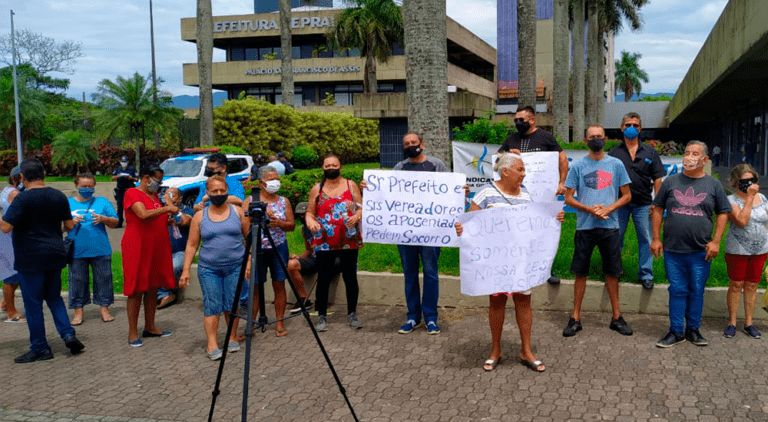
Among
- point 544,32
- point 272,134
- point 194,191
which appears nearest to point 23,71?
point 272,134

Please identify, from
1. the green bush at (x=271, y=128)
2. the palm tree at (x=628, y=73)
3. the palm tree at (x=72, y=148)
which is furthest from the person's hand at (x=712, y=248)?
the palm tree at (x=628, y=73)

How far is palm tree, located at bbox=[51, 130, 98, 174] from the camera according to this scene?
105ft

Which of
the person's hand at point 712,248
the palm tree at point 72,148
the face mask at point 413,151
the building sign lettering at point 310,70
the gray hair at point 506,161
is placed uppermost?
the building sign lettering at point 310,70

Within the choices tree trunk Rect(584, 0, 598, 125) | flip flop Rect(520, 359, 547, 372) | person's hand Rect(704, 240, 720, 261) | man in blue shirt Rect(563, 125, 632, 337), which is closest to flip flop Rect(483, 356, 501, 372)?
flip flop Rect(520, 359, 547, 372)

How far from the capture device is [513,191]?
19.0ft

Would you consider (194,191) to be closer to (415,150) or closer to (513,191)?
(415,150)

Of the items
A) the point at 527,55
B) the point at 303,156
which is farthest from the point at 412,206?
the point at 303,156

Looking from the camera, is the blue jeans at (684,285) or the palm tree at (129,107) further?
the palm tree at (129,107)

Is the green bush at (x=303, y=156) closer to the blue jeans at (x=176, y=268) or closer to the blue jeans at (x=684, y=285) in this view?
the blue jeans at (x=176, y=268)

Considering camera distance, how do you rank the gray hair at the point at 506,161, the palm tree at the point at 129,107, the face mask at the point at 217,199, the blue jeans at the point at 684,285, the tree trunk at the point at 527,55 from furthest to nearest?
1. the palm tree at the point at 129,107
2. the tree trunk at the point at 527,55
3. the face mask at the point at 217,199
4. the blue jeans at the point at 684,285
5. the gray hair at the point at 506,161

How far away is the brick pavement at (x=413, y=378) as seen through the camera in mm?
5129

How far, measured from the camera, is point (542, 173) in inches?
279

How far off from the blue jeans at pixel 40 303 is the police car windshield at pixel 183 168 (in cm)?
1317

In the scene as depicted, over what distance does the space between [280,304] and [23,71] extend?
55597 mm
